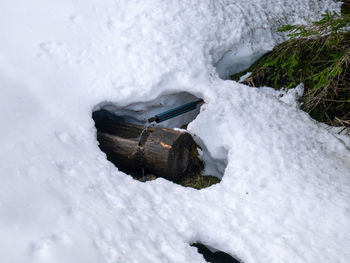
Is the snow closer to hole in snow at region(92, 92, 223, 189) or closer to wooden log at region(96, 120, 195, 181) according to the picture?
hole in snow at region(92, 92, 223, 189)

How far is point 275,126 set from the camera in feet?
14.9

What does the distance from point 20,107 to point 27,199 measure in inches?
49.2

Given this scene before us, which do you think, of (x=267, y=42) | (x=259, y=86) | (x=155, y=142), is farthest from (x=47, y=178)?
(x=267, y=42)

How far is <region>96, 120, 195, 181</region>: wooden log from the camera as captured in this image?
4.22m

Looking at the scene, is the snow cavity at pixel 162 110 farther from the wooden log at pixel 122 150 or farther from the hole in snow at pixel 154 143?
the wooden log at pixel 122 150

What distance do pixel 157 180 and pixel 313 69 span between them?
3090 millimetres

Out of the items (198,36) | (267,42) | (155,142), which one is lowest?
(155,142)

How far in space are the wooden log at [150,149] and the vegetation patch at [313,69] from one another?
1.87 m

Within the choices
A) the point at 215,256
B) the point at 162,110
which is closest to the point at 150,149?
the point at 162,110

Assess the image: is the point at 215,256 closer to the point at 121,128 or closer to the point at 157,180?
the point at 157,180

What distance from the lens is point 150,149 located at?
4242 mm

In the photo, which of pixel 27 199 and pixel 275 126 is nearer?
pixel 27 199

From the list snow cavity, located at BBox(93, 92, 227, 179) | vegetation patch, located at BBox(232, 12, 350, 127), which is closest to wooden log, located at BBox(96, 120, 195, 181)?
snow cavity, located at BBox(93, 92, 227, 179)

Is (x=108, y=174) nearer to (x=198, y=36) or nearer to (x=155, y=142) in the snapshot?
(x=155, y=142)
